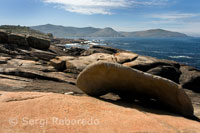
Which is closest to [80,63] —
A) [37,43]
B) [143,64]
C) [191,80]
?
[143,64]

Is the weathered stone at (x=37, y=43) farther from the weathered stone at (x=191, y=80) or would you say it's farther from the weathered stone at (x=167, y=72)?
the weathered stone at (x=191, y=80)

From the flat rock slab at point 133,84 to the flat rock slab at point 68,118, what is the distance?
5.81ft

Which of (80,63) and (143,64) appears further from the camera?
(80,63)

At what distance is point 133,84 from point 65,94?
316cm

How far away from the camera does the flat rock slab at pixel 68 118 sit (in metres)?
5.22

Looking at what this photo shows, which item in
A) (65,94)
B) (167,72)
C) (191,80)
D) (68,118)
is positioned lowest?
(191,80)

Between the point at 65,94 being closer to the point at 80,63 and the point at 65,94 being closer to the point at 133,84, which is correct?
the point at 133,84

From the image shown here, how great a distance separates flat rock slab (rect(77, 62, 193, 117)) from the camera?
817cm

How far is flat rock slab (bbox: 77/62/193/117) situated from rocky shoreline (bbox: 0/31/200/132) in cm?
54

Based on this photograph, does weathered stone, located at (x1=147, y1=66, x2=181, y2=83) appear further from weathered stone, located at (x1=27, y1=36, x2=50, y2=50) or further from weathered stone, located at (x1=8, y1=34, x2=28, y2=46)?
weathered stone, located at (x1=8, y1=34, x2=28, y2=46)

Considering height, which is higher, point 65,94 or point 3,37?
point 3,37

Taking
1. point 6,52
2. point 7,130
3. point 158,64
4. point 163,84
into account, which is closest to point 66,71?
point 6,52

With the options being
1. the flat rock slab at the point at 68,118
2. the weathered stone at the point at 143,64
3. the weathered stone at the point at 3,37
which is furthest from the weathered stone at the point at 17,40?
the flat rock slab at the point at 68,118

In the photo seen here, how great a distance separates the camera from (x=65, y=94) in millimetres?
8727
